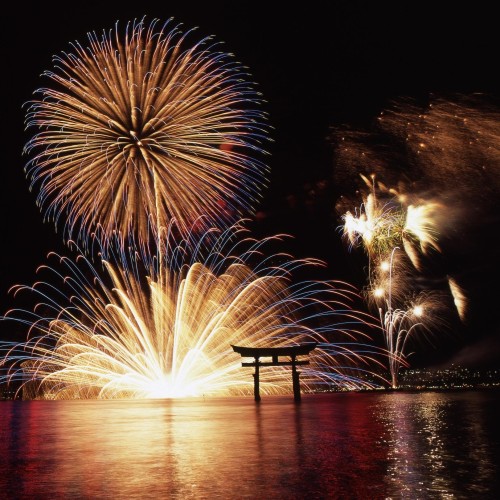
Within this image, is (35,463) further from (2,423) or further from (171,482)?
(2,423)

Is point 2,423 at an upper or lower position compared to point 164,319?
lower

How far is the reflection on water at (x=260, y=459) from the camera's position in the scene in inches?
278

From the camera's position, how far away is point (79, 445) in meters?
11.8

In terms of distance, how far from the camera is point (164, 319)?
33.6 meters

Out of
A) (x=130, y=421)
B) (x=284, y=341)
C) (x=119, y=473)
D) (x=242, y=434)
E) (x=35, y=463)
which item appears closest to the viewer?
(x=119, y=473)

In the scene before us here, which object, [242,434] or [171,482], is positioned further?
[242,434]

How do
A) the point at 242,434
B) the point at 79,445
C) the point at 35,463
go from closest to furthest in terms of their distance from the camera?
the point at 35,463
the point at 79,445
the point at 242,434

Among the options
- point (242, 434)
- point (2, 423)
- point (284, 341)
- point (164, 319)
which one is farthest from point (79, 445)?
point (284, 341)

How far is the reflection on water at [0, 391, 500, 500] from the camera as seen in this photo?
707cm

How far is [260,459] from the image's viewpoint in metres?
9.32

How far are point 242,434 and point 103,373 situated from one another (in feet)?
80.0

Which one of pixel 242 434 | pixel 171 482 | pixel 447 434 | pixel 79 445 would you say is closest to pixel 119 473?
pixel 171 482

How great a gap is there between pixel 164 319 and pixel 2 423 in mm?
15592

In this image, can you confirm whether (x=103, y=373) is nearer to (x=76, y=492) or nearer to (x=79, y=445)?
(x=79, y=445)
